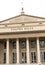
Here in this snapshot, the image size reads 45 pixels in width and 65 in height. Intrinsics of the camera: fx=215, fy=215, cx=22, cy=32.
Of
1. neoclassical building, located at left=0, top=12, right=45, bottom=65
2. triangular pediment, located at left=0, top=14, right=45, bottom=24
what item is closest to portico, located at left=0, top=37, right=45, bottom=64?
neoclassical building, located at left=0, top=12, right=45, bottom=65

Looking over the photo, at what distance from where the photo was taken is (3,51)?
39.5 meters

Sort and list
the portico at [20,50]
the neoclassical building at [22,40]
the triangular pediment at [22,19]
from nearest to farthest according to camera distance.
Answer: the neoclassical building at [22,40] < the portico at [20,50] < the triangular pediment at [22,19]

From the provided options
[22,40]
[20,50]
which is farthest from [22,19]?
[20,50]

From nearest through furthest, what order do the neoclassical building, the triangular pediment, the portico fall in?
the neoclassical building → the portico → the triangular pediment

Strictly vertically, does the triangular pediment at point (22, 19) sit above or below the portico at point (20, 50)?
above

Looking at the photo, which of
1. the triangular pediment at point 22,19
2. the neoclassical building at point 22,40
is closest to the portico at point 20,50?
the neoclassical building at point 22,40

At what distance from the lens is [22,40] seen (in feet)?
127

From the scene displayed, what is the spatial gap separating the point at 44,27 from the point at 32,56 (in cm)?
584

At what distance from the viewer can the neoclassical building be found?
36031 mm

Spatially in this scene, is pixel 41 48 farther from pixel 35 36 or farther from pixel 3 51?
pixel 3 51

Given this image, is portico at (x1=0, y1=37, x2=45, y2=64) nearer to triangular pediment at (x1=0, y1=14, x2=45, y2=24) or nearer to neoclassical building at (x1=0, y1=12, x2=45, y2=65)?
neoclassical building at (x1=0, y1=12, x2=45, y2=65)

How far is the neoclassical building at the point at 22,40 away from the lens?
3603cm

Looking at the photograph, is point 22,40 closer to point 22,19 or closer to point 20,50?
point 20,50

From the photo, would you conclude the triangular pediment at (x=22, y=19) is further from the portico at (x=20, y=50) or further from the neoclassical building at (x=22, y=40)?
the portico at (x=20, y=50)
